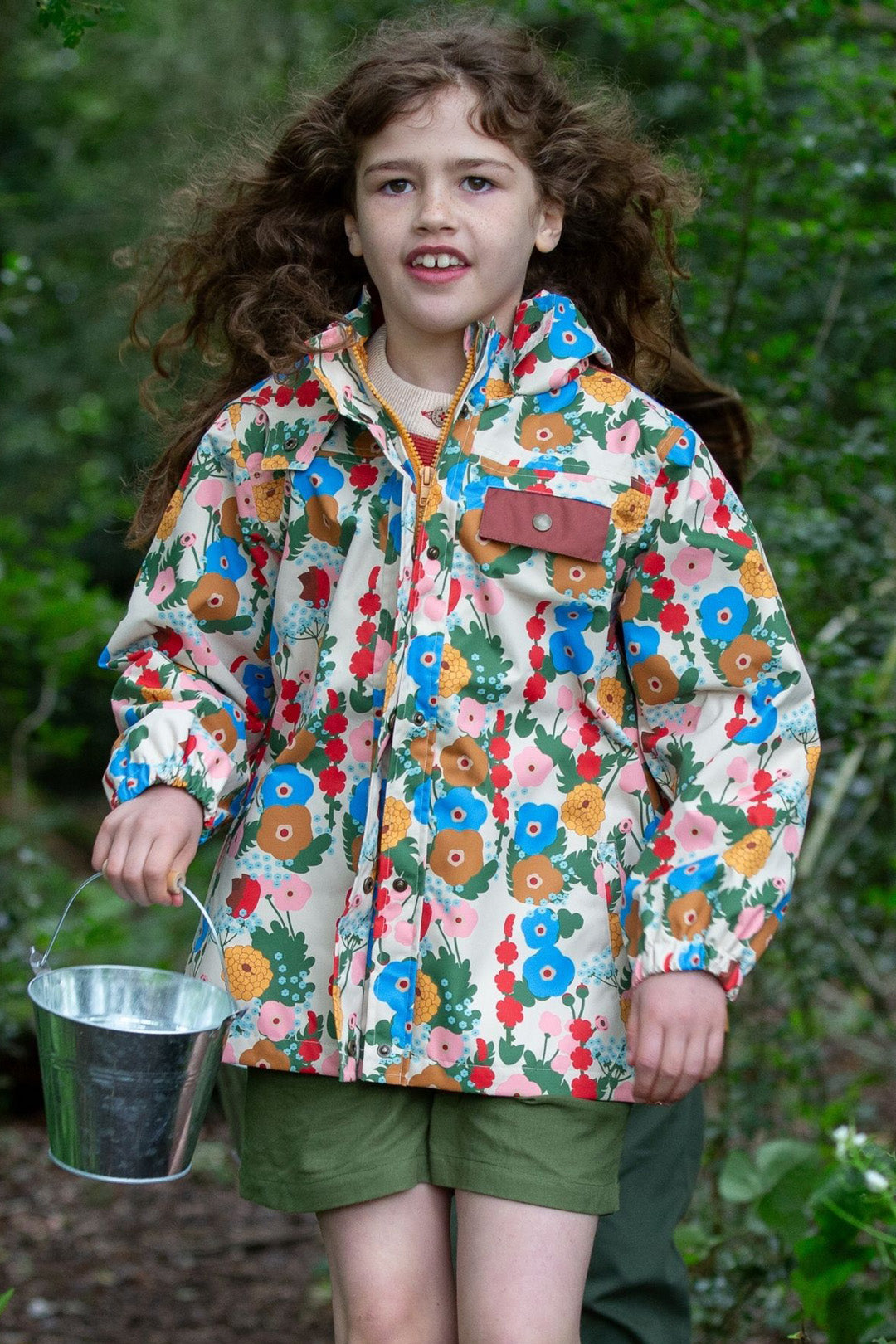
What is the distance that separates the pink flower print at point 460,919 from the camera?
7.02 ft

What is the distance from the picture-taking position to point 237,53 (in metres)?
8.19

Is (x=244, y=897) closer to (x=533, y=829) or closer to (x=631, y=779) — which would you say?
(x=533, y=829)

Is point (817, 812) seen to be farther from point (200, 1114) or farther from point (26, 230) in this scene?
point (26, 230)

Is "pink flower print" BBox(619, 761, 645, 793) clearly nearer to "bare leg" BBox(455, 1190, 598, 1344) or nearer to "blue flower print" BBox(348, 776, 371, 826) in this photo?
"blue flower print" BBox(348, 776, 371, 826)

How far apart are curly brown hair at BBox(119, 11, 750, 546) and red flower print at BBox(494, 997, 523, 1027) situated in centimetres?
94

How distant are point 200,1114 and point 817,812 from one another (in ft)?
8.08

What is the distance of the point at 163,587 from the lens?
7.79 feet

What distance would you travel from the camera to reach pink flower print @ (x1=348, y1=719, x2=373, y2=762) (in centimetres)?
223

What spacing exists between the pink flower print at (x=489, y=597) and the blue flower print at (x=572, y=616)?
8 cm

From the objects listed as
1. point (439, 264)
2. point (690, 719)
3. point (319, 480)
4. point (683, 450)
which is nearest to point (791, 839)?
point (690, 719)

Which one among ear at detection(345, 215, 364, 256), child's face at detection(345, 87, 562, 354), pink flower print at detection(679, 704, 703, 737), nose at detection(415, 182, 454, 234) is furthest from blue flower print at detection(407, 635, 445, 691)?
ear at detection(345, 215, 364, 256)

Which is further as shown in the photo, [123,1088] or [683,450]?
[683,450]

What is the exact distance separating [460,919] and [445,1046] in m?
0.16

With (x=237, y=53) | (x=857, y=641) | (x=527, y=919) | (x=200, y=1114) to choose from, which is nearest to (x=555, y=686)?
(x=527, y=919)
